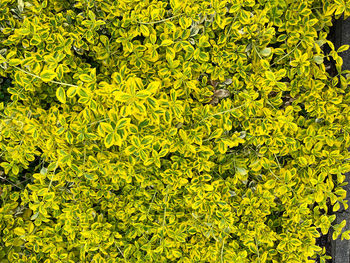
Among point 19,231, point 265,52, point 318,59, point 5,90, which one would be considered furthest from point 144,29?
point 19,231

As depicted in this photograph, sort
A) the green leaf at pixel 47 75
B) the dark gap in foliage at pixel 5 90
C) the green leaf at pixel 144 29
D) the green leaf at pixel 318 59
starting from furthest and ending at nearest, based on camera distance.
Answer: the dark gap in foliage at pixel 5 90, the green leaf at pixel 318 59, the green leaf at pixel 144 29, the green leaf at pixel 47 75

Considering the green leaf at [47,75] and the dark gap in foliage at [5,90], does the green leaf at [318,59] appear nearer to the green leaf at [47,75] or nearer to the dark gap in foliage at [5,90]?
the green leaf at [47,75]

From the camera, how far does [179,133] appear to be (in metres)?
1.65

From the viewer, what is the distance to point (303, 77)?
1.81 meters

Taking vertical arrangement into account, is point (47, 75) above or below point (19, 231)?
above

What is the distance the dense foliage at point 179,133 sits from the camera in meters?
1.64

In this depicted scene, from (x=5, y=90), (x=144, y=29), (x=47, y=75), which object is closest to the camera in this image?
(x=47, y=75)

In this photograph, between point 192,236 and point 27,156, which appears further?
point 192,236

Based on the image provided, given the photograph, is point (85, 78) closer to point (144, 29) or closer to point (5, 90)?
point (144, 29)

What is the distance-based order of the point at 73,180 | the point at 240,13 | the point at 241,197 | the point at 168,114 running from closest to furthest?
1. the point at 168,114
2. the point at 240,13
3. the point at 73,180
4. the point at 241,197

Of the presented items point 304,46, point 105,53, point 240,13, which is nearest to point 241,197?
point 304,46

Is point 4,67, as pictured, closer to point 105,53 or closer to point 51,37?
point 51,37

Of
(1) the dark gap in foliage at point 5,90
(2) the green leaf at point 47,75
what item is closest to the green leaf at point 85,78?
(2) the green leaf at point 47,75

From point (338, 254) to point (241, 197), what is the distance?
1121 millimetres
